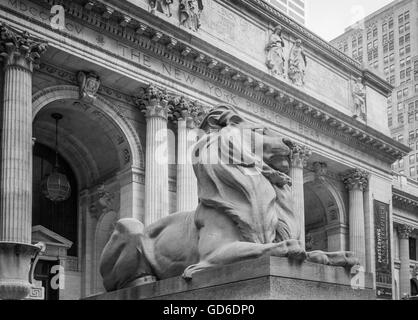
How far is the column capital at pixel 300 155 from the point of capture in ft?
115

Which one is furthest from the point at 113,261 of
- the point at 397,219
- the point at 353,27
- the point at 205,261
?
the point at 353,27

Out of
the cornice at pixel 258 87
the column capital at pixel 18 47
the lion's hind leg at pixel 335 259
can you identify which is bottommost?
the lion's hind leg at pixel 335 259

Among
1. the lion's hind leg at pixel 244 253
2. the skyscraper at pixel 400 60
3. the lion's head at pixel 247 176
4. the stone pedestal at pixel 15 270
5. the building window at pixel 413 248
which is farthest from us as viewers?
the skyscraper at pixel 400 60

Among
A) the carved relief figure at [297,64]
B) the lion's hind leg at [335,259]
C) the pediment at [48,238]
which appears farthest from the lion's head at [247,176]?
the carved relief figure at [297,64]

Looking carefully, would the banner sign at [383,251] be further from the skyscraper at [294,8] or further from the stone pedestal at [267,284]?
the skyscraper at [294,8]

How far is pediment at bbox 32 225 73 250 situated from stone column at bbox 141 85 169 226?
13.3 feet

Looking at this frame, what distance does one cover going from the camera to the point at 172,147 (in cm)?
2884

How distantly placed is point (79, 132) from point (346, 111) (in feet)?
55.9

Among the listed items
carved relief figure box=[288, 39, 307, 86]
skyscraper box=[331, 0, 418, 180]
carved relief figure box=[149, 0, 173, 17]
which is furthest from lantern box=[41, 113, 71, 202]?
skyscraper box=[331, 0, 418, 180]

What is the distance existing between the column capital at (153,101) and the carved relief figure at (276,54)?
27.1 ft

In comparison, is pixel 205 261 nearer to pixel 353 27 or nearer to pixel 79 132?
pixel 79 132

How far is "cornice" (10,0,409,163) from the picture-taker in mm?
26633

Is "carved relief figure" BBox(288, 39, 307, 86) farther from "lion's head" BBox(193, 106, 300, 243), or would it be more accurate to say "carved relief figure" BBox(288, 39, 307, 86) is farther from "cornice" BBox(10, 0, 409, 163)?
"lion's head" BBox(193, 106, 300, 243)

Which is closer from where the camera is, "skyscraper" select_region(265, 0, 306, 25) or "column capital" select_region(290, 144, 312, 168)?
"column capital" select_region(290, 144, 312, 168)
